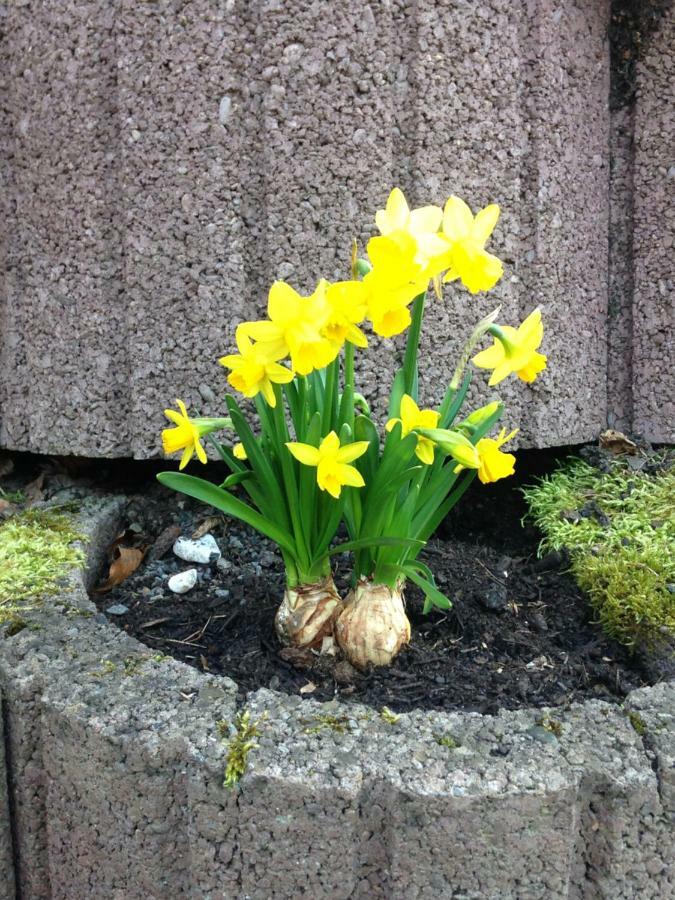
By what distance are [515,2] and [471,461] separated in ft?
4.12

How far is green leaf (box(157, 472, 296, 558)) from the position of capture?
1.14m

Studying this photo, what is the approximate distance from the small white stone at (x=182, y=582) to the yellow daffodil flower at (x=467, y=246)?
897 millimetres

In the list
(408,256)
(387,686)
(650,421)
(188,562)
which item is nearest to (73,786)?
(387,686)

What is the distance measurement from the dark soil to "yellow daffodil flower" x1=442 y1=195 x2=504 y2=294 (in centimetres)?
62

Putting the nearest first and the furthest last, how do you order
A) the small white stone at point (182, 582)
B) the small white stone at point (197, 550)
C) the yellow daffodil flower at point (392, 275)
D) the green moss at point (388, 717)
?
the yellow daffodil flower at point (392, 275) < the green moss at point (388, 717) < the small white stone at point (182, 582) < the small white stone at point (197, 550)

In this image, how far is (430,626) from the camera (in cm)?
133

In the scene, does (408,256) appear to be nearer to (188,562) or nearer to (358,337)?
(358,337)

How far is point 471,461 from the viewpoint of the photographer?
99cm

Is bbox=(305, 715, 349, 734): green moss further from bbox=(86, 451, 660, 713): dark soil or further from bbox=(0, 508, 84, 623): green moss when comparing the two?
bbox=(0, 508, 84, 623): green moss

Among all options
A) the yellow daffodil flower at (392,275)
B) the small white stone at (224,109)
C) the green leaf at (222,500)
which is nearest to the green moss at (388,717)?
the green leaf at (222,500)

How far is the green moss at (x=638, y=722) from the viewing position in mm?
971

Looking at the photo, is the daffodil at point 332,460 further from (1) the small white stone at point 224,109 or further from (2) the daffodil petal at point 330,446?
(1) the small white stone at point 224,109

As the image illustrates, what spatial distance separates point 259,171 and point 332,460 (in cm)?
90

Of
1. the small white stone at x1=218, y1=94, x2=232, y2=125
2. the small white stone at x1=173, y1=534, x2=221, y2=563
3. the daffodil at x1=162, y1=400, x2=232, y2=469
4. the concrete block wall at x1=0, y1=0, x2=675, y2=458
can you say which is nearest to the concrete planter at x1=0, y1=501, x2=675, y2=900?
the daffodil at x1=162, y1=400, x2=232, y2=469
